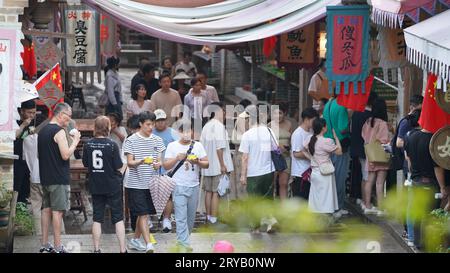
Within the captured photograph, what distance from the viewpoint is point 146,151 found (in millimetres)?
13891

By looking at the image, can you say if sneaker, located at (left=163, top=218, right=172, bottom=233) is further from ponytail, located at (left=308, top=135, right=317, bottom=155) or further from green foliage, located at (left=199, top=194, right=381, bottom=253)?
ponytail, located at (left=308, top=135, right=317, bottom=155)

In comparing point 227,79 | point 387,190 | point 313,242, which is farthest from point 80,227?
point 227,79

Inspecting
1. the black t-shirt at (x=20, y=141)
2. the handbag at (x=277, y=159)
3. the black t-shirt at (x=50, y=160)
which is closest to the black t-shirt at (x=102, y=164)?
the black t-shirt at (x=50, y=160)

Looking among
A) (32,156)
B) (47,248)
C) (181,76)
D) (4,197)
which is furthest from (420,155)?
(181,76)

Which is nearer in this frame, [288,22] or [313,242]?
[313,242]

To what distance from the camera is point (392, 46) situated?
16.2 meters

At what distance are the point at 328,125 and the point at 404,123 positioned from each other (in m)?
1.66

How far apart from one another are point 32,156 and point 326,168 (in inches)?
155

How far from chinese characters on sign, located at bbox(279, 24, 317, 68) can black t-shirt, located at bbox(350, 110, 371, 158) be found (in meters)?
3.48

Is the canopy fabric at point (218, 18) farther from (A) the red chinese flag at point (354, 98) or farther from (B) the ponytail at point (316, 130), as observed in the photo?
(B) the ponytail at point (316, 130)

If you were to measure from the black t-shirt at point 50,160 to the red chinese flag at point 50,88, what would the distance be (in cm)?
197

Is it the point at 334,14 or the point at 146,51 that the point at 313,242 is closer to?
the point at 334,14

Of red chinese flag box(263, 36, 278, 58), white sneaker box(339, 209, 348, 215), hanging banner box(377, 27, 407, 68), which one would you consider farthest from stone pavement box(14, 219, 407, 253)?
red chinese flag box(263, 36, 278, 58)

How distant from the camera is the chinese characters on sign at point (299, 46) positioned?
19500 millimetres
